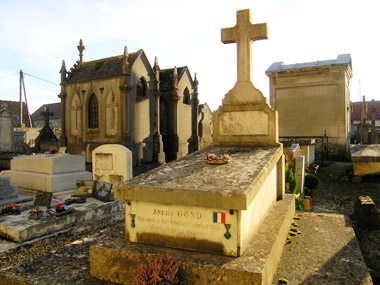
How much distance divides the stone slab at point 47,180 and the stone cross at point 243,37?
6080 mm

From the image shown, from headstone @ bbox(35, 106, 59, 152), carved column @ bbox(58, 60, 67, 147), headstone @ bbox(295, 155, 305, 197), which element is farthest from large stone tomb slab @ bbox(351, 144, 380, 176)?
headstone @ bbox(35, 106, 59, 152)

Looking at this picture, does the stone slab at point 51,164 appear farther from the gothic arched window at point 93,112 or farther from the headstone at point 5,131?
the headstone at point 5,131

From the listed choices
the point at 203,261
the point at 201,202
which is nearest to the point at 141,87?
the point at 201,202

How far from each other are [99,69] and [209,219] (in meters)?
18.4

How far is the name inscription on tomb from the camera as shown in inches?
123

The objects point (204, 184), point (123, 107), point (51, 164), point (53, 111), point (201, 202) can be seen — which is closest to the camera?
point (201, 202)

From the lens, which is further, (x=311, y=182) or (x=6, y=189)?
(x=311, y=182)

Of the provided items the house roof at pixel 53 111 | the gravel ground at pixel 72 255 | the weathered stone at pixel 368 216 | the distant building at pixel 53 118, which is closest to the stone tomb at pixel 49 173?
the gravel ground at pixel 72 255

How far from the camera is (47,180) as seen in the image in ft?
27.9

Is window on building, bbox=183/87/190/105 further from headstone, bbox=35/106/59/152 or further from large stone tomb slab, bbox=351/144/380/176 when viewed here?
large stone tomb slab, bbox=351/144/380/176

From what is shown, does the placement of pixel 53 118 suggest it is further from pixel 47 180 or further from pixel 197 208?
pixel 197 208

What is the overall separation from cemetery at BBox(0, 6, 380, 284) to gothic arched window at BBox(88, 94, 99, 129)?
32.8 ft

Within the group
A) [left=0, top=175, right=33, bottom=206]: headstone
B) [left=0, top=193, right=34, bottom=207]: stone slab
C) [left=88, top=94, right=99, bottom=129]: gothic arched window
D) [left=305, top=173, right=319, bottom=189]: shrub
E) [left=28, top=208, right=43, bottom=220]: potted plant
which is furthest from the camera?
[left=88, top=94, right=99, bottom=129]: gothic arched window

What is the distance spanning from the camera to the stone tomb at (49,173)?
8594mm
